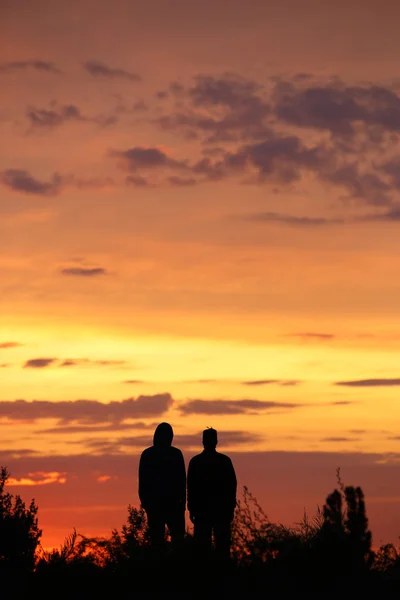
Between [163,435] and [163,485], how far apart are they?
889mm

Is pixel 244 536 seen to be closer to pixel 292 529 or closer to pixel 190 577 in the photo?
pixel 292 529

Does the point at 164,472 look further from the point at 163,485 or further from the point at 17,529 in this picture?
the point at 17,529

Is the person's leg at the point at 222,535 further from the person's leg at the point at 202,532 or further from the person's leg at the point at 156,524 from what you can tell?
the person's leg at the point at 156,524

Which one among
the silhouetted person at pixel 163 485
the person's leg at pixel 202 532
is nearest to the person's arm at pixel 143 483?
the silhouetted person at pixel 163 485

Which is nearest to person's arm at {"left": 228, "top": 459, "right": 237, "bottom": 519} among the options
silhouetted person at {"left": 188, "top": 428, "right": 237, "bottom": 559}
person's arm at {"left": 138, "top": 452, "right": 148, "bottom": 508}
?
silhouetted person at {"left": 188, "top": 428, "right": 237, "bottom": 559}

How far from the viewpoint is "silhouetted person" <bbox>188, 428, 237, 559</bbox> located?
57.9 ft

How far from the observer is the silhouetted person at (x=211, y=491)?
57.9 feet

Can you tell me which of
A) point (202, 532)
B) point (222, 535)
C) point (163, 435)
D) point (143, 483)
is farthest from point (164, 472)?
point (222, 535)

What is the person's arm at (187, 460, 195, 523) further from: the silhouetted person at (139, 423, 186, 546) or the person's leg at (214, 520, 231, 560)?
the person's leg at (214, 520, 231, 560)

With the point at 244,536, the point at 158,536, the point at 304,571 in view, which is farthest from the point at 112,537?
the point at 304,571

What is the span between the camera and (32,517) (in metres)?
26.4

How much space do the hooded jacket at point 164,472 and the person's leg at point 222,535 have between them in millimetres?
1228

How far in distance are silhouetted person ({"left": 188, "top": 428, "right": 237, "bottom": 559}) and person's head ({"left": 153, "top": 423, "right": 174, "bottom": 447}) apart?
2.24 ft

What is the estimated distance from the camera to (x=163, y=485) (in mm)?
18562
